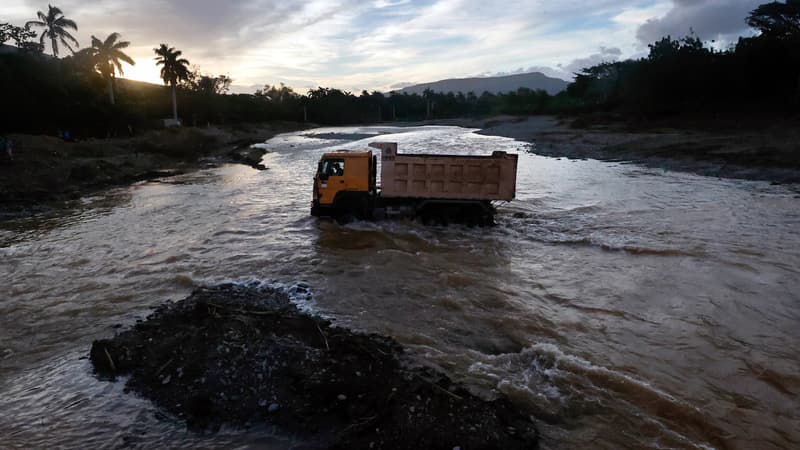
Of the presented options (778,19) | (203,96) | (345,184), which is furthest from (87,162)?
(778,19)

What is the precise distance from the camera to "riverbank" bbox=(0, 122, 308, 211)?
19.7 metres

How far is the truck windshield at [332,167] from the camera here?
1380cm

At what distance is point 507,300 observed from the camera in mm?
9070

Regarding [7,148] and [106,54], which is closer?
[7,148]

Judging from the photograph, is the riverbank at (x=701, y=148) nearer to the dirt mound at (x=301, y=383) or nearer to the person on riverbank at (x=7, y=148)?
the dirt mound at (x=301, y=383)

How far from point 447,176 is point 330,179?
3.42 metres

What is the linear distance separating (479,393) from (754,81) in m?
49.2

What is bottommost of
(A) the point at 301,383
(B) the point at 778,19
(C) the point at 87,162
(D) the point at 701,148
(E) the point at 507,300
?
(E) the point at 507,300

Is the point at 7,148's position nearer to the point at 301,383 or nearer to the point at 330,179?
the point at 330,179

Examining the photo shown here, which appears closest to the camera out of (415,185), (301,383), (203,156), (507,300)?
(301,383)

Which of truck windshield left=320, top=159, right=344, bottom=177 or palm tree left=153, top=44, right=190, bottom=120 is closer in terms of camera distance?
truck windshield left=320, top=159, right=344, bottom=177

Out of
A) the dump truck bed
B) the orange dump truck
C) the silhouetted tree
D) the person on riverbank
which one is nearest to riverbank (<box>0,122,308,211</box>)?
the person on riverbank

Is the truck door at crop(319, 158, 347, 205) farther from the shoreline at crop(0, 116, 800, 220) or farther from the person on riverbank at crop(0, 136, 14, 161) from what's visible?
the person on riverbank at crop(0, 136, 14, 161)

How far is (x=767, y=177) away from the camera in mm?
20703
